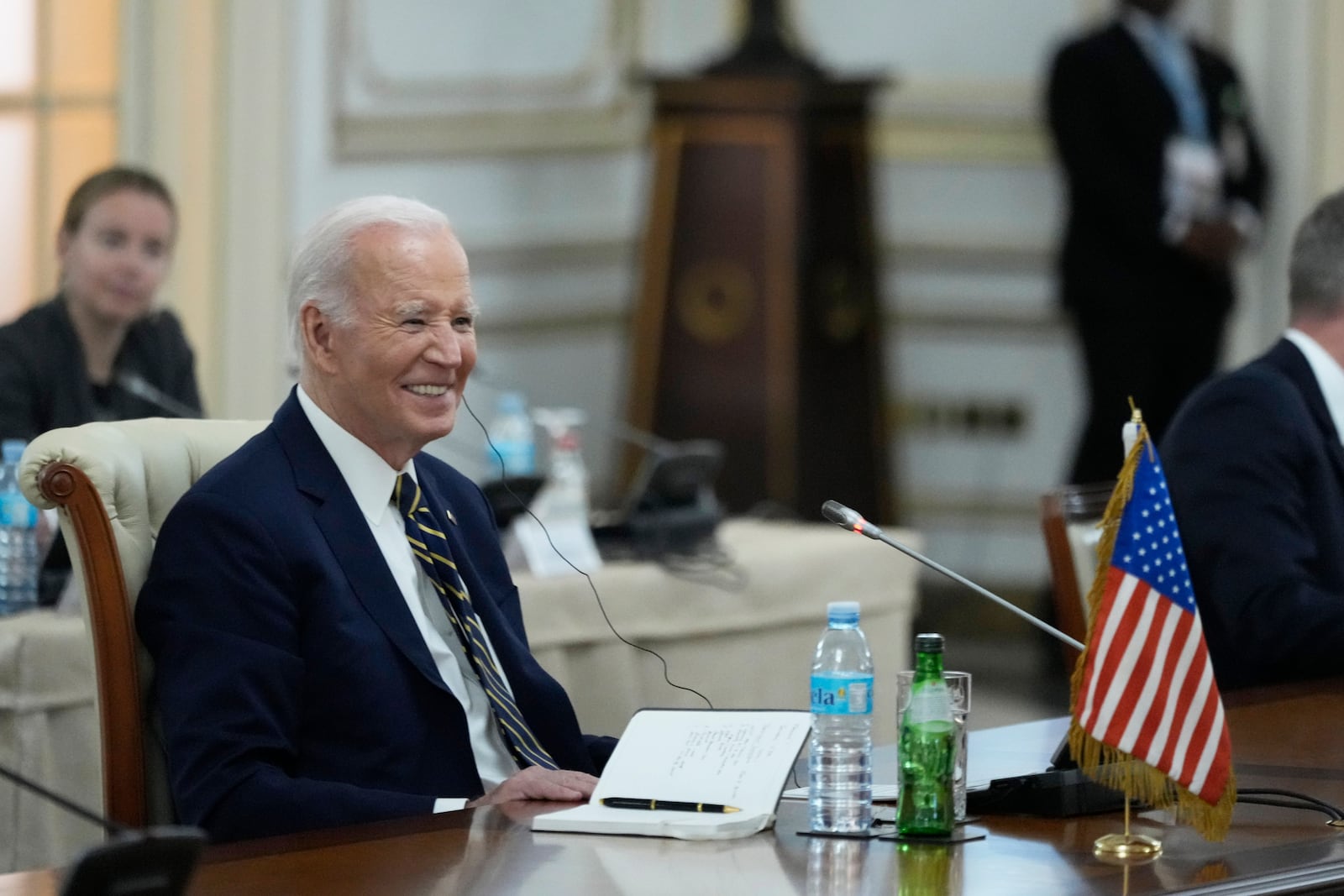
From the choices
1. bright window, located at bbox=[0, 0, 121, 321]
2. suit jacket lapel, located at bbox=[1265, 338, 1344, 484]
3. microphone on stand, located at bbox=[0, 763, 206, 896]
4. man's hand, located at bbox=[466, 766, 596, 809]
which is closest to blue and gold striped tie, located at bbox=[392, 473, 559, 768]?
man's hand, located at bbox=[466, 766, 596, 809]

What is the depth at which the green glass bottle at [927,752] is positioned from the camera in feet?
5.52

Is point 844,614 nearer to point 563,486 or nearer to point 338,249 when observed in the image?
point 338,249

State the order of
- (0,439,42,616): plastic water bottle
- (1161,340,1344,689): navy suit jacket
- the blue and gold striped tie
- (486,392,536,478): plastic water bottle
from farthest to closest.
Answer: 1. (486,392,536,478): plastic water bottle
2. (0,439,42,616): plastic water bottle
3. (1161,340,1344,689): navy suit jacket
4. the blue and gold striped tie

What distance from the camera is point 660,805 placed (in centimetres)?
172

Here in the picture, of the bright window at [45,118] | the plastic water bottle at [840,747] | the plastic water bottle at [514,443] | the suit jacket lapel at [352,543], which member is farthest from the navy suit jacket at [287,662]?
the bright window at [45,118]

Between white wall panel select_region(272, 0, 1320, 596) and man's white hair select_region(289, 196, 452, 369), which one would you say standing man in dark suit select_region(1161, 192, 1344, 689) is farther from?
white wall panel select_region(272, 0, 1320, 596)

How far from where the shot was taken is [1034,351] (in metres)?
6.41

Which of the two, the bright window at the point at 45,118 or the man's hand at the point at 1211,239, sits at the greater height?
the bright window at the point at 45,118

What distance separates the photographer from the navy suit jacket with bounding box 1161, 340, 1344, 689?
2.56 m

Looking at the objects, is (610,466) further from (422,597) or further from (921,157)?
(422,597)

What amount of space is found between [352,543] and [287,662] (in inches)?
6.7

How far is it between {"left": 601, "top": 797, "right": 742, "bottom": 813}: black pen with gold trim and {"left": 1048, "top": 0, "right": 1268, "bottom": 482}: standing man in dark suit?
168 inches

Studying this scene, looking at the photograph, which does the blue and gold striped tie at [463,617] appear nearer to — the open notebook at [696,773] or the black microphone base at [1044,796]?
the open notebook at [696,773]

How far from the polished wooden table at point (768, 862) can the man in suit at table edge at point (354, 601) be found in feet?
0.61
